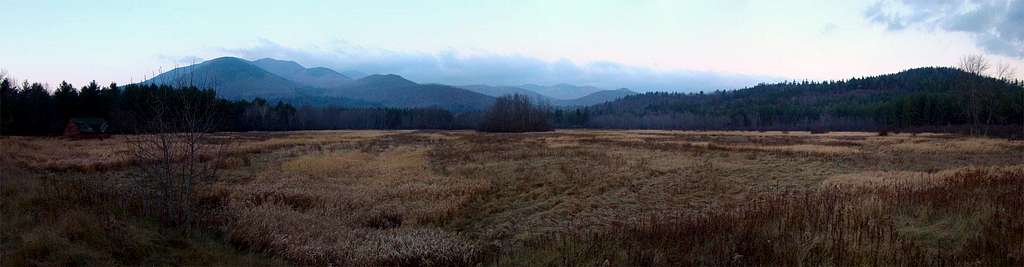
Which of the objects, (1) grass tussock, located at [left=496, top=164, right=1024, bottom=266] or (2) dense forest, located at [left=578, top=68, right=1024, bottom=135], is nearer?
(1) grass tussock, located at [left=496, top=164, right=1024, bottom=266]

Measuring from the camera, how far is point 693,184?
61.2ft

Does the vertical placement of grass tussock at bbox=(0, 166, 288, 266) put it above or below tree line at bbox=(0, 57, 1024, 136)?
below

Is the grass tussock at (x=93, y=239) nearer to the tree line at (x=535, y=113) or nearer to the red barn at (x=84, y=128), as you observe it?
the tree line at (x=535, y=113)

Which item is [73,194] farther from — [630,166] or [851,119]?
[851,119]

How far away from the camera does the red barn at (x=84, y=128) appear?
56.8m

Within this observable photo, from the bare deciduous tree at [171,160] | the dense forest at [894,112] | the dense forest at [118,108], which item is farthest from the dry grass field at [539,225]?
the dense forest at [894,112]

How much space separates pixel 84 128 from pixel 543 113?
9085cm

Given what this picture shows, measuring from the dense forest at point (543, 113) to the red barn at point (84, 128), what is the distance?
2.85 metres

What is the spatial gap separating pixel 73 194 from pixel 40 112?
70.9m

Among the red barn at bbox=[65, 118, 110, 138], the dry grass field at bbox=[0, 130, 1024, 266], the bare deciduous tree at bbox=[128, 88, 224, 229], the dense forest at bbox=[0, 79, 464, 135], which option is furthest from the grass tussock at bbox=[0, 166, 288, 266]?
the red barn at bbox=[65, 118, 110, 138]

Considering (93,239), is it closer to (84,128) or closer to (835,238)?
(835,238)

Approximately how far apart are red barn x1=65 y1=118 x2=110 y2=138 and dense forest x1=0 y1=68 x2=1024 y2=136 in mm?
2851

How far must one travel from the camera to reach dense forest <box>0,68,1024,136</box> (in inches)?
2245

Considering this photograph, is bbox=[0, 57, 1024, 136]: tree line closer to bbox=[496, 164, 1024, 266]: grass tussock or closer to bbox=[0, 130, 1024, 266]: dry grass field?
bbox=[0, 130, 1024, 266]: dry grass field
